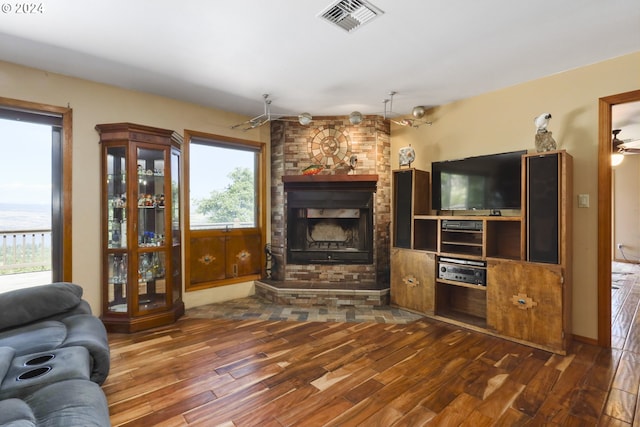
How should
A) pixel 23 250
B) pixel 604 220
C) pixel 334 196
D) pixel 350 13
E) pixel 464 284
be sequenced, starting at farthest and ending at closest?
pixel 23 250 → pixel 334 196 → pixel 464 284 → pixel 604 220 → pixel 350 13

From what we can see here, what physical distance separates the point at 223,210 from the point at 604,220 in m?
4.01

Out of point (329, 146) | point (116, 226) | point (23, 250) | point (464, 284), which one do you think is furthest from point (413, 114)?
point (23, 250)

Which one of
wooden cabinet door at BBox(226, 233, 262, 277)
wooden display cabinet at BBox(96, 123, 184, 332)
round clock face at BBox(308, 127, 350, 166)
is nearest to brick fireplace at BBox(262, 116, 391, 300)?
round clock face at BBox(308, 127, 350, 166)

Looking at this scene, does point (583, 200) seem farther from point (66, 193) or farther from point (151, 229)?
point (66, 193)

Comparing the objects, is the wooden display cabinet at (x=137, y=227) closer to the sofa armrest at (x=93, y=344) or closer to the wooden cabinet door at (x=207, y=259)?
the wooden cabinet door at (x=207, y=259)

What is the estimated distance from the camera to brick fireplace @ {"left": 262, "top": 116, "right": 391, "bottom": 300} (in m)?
4.01

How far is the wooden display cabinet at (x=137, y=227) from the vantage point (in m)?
2.99

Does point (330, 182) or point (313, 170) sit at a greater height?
point (313, 170)

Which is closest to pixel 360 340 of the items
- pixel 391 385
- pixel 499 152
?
pixel 391 385

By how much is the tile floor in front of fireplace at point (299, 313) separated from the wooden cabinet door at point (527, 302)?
2.80 ft

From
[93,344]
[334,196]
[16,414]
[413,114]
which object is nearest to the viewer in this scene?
[16,414]

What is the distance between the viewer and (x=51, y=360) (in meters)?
1.56

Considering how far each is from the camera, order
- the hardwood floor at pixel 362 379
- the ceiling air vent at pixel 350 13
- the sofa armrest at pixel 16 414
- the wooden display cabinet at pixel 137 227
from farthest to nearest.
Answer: the wooden display cabinet at pixel 137 227 < the ceiling air vent at pixel 350 13 < the hardwood floor at pixel 362 379 < the sofa armrest at pixel 16 414

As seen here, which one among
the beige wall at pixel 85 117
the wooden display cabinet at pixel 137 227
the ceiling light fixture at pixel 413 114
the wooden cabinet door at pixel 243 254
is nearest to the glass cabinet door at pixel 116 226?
the wooden display cabinet at pixel 137 227
